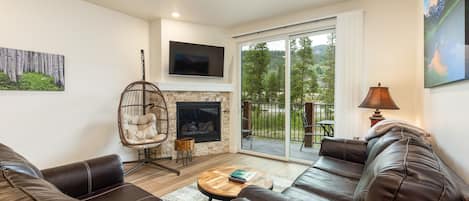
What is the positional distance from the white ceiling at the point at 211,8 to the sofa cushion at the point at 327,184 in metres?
2.42

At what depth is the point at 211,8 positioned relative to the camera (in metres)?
3.59

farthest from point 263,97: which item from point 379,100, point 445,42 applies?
point 445,42

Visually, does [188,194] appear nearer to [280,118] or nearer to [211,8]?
[280,118]

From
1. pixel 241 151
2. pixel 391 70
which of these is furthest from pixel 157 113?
pixel 391 70

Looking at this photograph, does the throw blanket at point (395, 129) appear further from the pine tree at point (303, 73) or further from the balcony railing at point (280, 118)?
the pine tree at point (303, 73)

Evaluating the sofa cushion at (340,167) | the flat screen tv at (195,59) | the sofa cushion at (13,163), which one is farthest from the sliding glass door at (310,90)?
the sofa cushion at (13,163)

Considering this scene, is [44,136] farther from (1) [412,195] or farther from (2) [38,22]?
(1) [412,195]

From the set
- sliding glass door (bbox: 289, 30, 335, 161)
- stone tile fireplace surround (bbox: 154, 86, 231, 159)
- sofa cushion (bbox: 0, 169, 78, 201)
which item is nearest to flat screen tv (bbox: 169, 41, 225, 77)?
stone tile fireplace surround (bbox: 154, 86, 231, 159)

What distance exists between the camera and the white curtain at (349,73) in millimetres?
3195

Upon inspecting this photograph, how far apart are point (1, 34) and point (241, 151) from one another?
3.78m

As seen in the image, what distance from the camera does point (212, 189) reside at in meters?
1.89

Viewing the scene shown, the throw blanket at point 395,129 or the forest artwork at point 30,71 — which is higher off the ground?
the forest artwork at point 30,71

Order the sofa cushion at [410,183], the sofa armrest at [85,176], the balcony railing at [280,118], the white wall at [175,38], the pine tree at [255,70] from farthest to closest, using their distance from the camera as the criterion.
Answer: the pine tree at [255,70], the white wall at [175,38], the balcony railing at [280,118], the sofa armrest at [85,176], the sofa cushion at [410,183]

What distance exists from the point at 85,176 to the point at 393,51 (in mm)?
3499
